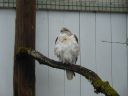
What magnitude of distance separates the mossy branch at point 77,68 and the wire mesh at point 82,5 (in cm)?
57

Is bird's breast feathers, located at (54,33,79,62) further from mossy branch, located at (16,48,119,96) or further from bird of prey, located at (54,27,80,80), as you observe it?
mossy branch, located at (16,48,119,96)

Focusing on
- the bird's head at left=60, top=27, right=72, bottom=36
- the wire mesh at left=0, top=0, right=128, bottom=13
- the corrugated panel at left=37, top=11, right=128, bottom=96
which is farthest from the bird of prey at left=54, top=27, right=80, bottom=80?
the wire mesh at left=0, top=0, right=128, bottom=13

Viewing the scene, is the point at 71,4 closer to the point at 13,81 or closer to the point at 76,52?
the point at 76,52

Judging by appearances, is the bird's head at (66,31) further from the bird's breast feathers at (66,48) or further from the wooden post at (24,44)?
the wooden post at (24,44)

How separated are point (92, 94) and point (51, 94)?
409mm

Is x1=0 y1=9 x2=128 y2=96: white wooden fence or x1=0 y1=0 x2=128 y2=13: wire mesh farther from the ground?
x1=0 y1=0 x2=128 y2=13: wire mesh

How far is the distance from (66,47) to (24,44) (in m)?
0.39

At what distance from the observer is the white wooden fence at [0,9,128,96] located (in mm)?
4965

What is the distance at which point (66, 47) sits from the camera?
4.82m

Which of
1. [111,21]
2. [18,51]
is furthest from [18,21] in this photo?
[111,21]

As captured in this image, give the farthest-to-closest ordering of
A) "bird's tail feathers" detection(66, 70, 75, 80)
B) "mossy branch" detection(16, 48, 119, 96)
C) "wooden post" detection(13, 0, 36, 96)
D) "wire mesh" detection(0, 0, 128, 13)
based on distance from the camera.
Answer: "wire mesh" detection(0, 0, 128, 13) → "bird's tail feathers" detection(66, 70, 75, 80) → "wooden post" detection(13, 0, 36, 96) → "mossy branch" detection(16, 48, 119, 96)

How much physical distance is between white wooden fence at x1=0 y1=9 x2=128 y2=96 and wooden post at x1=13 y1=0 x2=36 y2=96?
0.72 feet

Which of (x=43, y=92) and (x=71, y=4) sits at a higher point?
(x=71, y=4)

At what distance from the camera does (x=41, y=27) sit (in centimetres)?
506
